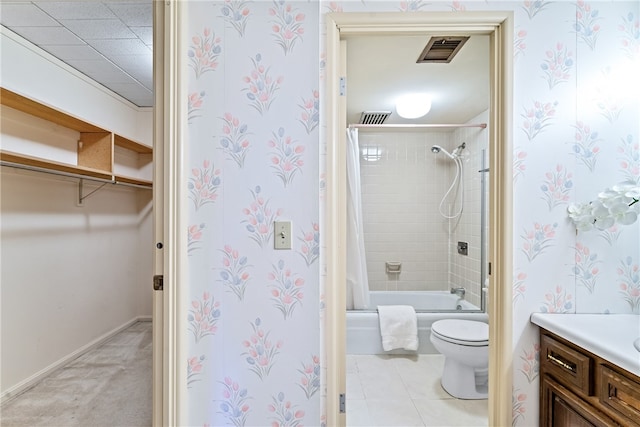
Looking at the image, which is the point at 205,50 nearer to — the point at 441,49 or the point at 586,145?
the point at 441,49

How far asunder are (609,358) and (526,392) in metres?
0.47

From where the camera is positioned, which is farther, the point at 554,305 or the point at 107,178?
the point at 107,178

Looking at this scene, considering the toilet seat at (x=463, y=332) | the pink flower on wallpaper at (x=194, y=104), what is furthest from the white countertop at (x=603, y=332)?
the pink flower on wallpaper at (x=194, y=104)

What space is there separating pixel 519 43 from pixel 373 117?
1.93 m

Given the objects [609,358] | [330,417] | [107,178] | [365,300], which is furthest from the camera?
[365,300]

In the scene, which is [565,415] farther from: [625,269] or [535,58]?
[535,58]

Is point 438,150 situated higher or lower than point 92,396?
higher

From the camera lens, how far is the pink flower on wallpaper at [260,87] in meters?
1.41

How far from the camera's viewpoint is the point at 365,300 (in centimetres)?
308

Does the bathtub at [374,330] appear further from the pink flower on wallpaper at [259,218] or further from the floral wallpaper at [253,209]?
the pink flower on wallpaper at [259,218]

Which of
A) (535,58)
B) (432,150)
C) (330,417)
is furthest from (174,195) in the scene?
(432,150)

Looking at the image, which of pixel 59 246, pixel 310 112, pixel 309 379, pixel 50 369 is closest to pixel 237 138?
pixel 310 112

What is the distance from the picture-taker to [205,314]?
1406 mm

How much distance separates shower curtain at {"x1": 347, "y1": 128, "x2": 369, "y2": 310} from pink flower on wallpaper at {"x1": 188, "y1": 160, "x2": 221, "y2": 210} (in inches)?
70.5
